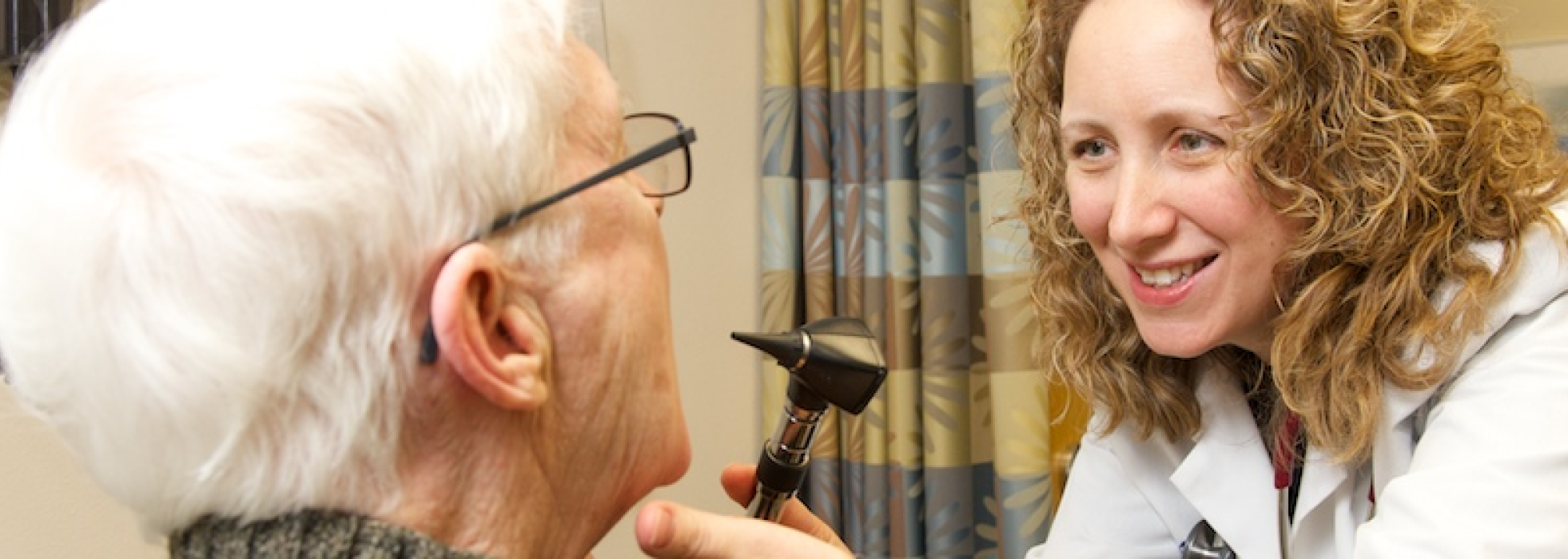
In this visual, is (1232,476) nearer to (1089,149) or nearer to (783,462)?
(1089,149)

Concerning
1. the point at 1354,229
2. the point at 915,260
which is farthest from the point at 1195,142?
the point at 915,260

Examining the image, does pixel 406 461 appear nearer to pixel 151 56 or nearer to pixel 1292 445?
→ pixel 151 56

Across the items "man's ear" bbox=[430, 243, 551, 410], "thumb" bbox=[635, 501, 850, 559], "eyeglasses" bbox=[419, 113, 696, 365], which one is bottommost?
"thumb" bbox=[635, 501, 850, 559]

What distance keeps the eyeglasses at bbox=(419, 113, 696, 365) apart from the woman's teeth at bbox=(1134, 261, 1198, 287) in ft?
1.87

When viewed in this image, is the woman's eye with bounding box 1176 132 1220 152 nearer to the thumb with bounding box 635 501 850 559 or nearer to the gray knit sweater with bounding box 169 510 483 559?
the thumb with bounding box 635 501 850 559

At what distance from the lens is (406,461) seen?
71 cm

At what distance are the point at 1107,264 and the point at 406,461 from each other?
0.81 metres

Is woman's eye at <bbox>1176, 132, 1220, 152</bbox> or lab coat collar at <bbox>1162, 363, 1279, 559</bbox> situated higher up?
woman's eye at <bbox>1176, 132, 1220, 152</bbox>

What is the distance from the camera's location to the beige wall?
192 centimetres

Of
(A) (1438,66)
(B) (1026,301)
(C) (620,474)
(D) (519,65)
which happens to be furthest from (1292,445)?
(D) (519,65)

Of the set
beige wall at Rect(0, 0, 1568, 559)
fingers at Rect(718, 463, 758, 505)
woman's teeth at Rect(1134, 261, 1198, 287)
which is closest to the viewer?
fingers at Rect(718, 463, 758, 505)

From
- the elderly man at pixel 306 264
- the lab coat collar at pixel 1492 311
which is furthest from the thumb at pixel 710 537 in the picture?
the lab coat collar at pixel 1492 311

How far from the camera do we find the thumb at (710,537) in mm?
743

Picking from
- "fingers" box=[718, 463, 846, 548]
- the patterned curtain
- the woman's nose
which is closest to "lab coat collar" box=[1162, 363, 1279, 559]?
the woman's nose
